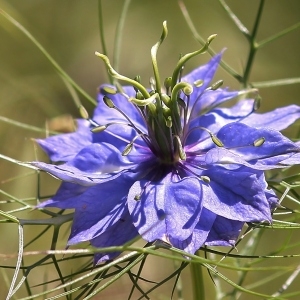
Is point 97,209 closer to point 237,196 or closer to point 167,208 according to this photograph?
point 167,208

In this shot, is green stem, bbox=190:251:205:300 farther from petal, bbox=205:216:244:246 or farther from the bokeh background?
the bokeh background

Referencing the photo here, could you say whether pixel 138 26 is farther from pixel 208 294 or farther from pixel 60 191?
pixel 60 191

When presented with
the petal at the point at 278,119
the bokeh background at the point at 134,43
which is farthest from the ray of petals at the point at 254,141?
the bokeh background at the point at 134,43

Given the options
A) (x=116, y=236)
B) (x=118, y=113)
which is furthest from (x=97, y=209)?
(x=118, y=113)

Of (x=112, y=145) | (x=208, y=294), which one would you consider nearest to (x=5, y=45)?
(x=208, y=294)

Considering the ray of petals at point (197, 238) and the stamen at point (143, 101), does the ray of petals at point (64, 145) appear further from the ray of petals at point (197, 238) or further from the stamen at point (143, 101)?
the ray of petals at point (197, 238)

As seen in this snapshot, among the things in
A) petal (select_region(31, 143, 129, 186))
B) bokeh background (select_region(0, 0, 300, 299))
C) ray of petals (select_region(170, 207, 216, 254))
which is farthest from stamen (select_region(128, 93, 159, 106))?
bokeh background (select_region(0, 0, 300, 299))
